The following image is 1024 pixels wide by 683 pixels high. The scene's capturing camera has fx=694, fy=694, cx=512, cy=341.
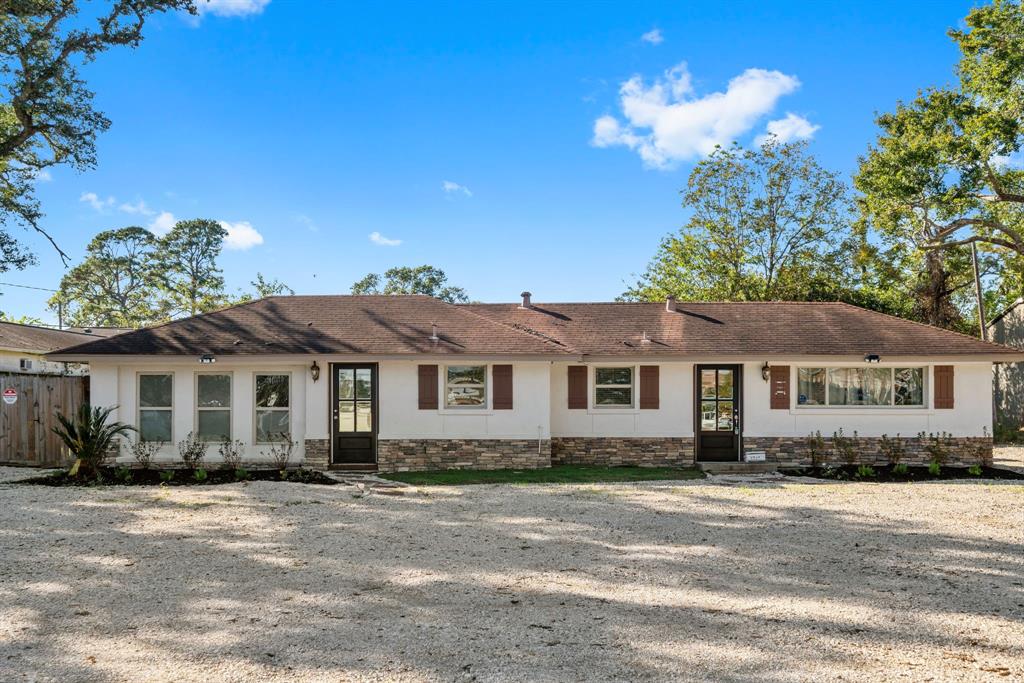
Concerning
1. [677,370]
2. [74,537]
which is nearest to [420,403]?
[677,370]

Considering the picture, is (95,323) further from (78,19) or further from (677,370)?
(677,370)

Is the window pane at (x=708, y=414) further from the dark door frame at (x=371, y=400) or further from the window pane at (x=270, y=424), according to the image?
the window pane at (x=270, y=424)

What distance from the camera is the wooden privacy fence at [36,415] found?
46.8 ft

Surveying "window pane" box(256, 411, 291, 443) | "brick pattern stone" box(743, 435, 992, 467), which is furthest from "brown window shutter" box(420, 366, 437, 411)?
"brick pattern stone" box(743, 435, 992, 467)

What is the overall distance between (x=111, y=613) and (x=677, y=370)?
12.0 meters

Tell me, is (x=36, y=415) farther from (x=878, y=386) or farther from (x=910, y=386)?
(x=910, y=386)

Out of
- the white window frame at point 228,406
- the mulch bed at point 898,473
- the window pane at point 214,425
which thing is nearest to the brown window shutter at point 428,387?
the white window frame at point 228,406

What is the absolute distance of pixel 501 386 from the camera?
14258 mm

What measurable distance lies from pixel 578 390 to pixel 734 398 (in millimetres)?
3429

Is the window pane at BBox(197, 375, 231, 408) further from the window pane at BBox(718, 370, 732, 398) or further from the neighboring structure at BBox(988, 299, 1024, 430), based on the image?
the neighboring structure at BBox(988, 299, 1024, 430)

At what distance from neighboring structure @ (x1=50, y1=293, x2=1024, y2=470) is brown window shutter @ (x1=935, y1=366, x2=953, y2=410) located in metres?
0.04

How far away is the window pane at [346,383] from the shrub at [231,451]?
88.1 inches

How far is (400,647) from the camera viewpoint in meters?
4.47

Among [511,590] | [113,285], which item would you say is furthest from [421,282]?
[511,590]
